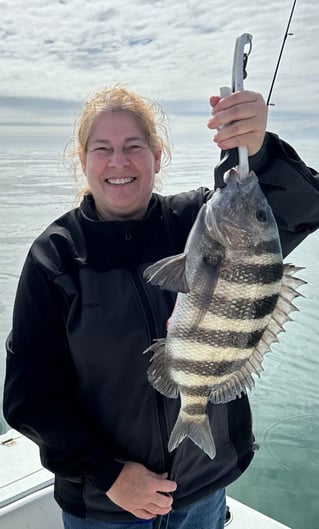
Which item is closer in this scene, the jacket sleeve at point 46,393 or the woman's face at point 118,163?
the jacket sleeve at point 46,393

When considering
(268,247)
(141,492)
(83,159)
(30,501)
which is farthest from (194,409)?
(30,501)

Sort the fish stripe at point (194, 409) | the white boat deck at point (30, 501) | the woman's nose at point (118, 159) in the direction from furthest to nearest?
the white boat deck at point (30, 501) → the woman's nose at point (118, 159) → the fish stripe at point (194, 409)

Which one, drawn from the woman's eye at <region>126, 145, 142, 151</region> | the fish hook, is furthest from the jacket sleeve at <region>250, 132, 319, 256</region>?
the woman's eye at <region>126, 145, 142, 151</region>

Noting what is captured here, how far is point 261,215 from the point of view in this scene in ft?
4.25

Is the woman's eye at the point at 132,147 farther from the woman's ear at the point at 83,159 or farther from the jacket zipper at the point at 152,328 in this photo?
the jacket zipper at the point at 152,328

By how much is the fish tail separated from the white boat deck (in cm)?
133

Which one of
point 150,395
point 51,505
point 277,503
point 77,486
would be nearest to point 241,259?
point 150,395

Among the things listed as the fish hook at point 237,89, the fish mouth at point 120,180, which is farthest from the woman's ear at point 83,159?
the fish hook at point 237,89

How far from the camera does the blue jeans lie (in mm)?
1609

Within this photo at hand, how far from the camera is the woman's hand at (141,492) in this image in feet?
4.95

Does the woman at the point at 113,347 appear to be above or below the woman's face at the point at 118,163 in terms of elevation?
below

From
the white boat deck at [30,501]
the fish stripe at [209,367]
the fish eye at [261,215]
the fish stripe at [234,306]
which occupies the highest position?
the fish eye at [261,215]

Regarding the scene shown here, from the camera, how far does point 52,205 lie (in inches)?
436

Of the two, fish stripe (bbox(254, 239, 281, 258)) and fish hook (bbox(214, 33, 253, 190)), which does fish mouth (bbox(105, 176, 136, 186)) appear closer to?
fish hook (bbox(214, 33, 253, 190))
